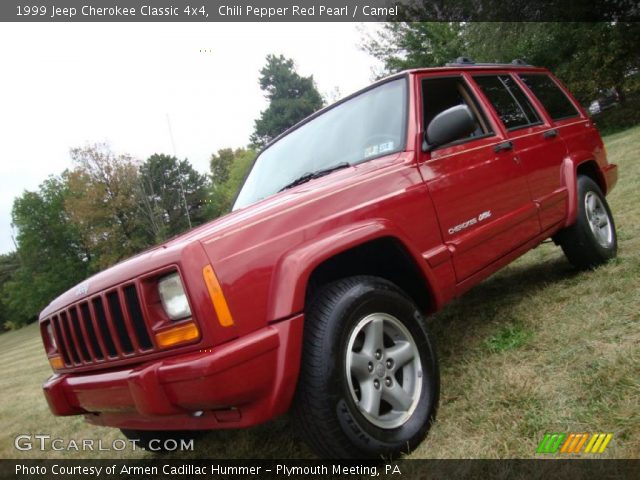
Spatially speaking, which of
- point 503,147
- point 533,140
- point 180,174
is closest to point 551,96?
point 533,140

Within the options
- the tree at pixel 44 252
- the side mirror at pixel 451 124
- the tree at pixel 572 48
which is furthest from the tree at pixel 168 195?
the side mirror at pixel 451 124

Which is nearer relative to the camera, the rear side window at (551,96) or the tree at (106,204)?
the rear side window at (551,96)

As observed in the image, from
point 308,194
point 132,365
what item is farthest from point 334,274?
point 132,365

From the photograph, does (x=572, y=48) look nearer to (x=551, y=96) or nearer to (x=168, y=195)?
(x=551, y=96)

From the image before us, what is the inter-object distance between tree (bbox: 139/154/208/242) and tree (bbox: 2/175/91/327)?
23.0 ft

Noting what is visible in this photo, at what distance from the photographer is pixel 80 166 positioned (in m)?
34.3

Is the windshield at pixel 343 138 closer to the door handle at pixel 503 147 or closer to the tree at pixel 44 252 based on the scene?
the door handle at pixel 503 147

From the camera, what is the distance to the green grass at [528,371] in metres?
1.97

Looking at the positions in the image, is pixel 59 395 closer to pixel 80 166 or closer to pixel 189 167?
pixel 80 166

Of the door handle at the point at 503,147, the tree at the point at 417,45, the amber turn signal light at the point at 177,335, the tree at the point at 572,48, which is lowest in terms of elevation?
the amber turn signal light at the point at 177,335

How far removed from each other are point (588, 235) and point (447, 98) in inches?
65.2

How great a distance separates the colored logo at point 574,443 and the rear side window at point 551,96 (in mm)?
2963

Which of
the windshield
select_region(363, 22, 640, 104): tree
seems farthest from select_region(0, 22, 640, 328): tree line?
the windshield

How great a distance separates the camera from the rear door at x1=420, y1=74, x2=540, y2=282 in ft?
8.73
